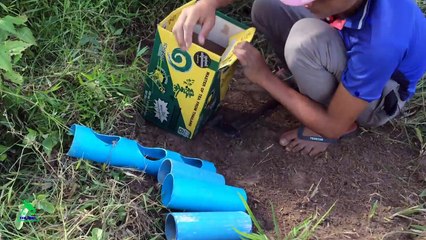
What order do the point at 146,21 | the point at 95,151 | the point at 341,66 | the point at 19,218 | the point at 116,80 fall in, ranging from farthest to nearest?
the point at 146,21 → the point at 116,80 → the point at 341,66 → the point at 95,151 → the point at 19,218

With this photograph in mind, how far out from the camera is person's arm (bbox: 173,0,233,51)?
1.82 m

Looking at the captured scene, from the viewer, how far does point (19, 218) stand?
162cm

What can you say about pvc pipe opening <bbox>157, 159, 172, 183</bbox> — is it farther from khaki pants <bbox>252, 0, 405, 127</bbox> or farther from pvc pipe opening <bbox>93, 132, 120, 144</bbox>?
khaki pants <bbox>252, 0, 405, 127</bbox>

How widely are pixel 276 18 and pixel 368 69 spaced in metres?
0.60

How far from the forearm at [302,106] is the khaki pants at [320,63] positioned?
6 cm

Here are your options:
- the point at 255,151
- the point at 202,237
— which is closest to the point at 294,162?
the point at 255,151

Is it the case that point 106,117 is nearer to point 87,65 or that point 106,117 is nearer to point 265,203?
point 87,65

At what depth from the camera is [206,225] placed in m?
1.65

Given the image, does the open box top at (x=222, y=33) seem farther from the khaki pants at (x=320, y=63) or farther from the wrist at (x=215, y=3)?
the khaki pants at (x=320, y=63)

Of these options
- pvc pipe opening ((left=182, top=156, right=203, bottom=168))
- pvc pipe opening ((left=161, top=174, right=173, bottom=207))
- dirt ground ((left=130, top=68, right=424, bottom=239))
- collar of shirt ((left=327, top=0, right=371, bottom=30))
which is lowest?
dirt ground ((left=130, top=68, right=424, bottom=239))

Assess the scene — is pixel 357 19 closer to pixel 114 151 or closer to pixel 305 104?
pixel 305 104

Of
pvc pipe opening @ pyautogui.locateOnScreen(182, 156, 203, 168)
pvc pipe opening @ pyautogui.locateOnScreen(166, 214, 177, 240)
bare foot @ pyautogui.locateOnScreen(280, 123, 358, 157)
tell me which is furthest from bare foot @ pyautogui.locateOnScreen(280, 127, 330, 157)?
pvc pipe opening @ pyautogui.locateOnScreen(166, 214, 177, 240)

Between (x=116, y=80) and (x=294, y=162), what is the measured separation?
27.8 inches

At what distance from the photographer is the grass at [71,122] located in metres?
1.68
